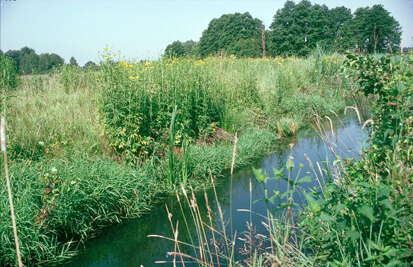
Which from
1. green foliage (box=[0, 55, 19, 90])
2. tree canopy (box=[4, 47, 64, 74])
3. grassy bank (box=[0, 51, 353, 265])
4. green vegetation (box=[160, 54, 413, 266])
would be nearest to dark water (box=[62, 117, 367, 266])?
grassy bank (box=[0, 51, 353, 265])

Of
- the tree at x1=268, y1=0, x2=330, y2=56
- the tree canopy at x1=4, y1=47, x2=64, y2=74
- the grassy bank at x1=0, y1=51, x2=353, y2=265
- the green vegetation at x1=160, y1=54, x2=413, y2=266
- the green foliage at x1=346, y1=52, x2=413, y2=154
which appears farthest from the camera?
the tree at x1=268, y1=0, x2=330, y2=56

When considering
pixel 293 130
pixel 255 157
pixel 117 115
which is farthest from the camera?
pixel 293 130

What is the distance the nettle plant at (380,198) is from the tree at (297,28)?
113ft

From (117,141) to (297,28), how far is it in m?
35.9

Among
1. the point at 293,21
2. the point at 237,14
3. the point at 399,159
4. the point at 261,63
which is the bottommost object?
the point at 399,159

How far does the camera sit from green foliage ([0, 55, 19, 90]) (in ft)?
25.4

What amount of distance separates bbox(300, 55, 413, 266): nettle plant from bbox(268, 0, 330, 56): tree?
34517mm

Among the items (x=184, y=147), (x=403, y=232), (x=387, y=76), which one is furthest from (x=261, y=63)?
(x=403, y=232)

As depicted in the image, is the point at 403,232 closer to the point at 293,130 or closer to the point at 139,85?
the point at 139,85

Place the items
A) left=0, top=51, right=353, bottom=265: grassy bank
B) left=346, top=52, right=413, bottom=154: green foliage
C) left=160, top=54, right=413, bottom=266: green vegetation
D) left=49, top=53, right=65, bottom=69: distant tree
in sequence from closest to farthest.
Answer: left=160, top=54, right=413, bottom=266: green vegetation < left=346, top=52, right=413, bottom=154: green foliage < left=0, top=51, right=353, bottom=265: grassy bank < left=49, top=53, right=65, bottom=69: distant tree

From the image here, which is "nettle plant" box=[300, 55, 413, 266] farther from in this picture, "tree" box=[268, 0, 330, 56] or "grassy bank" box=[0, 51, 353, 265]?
"tree" box=[268, 0, 330, 56]

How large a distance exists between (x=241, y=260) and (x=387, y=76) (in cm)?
189

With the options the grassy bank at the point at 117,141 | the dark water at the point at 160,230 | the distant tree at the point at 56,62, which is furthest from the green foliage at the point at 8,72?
the dark water at the point at 160,230

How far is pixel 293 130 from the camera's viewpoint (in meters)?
6.77
